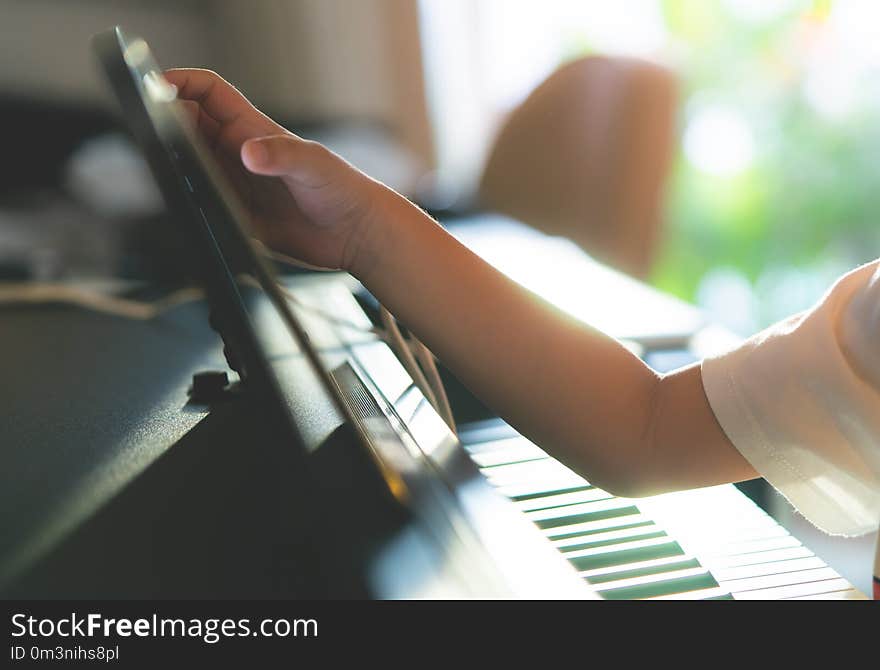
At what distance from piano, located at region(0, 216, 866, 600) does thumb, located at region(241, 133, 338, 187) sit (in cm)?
10

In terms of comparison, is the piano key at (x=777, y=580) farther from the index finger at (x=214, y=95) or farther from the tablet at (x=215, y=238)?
the index finger at (x=214, y=95)

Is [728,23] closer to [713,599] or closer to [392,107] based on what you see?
[392,107]

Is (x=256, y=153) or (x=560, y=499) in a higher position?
(x=256, y=153)

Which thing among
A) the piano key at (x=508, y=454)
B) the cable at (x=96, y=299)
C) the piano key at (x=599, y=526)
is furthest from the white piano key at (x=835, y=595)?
the cable at (x=96, y=299)

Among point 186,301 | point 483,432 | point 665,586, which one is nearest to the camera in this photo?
point 665,586

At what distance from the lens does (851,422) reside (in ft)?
1.97

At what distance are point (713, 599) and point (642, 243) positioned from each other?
4.21ft

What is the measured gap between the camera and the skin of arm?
2.02ft

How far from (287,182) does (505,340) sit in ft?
0.56

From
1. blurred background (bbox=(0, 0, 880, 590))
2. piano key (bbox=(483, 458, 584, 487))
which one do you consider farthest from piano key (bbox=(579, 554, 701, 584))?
blurred background (bbox=(0, 0, 880, 590))

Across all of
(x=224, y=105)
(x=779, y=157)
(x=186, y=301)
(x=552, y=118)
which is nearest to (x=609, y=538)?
(x=224, y=105)

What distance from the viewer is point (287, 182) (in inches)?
23.4

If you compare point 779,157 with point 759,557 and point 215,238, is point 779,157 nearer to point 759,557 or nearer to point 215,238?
point 759,557

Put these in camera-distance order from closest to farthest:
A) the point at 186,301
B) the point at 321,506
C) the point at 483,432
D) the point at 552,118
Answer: the point at 321,506 → the point at 483,432 → the point at 186,301 → the point at 552,118
